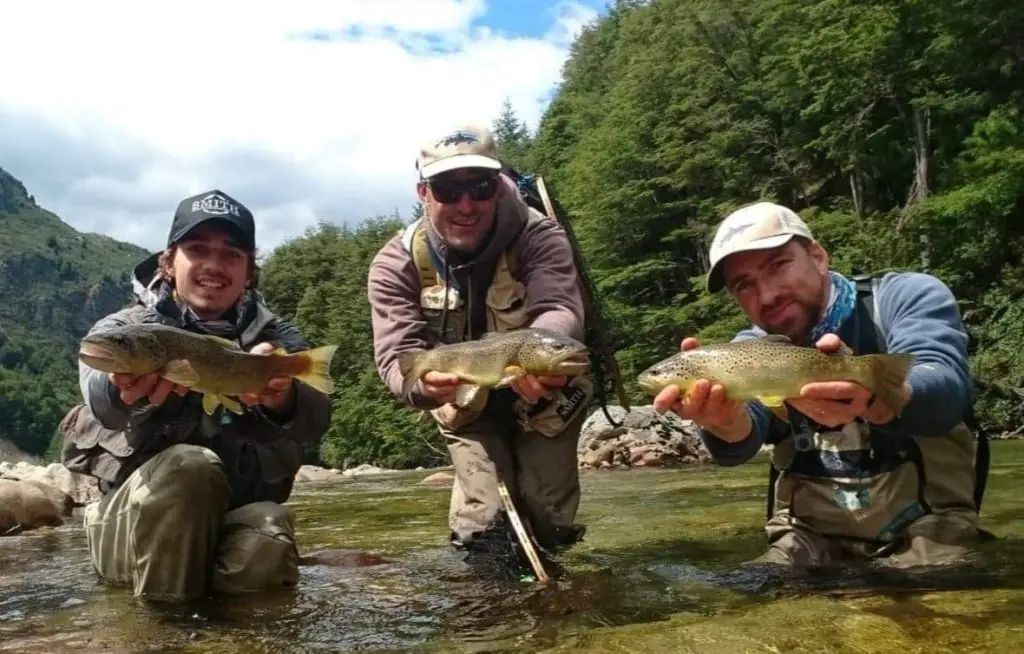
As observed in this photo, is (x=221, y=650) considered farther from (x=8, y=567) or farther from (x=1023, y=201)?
(x=1023, y=201)

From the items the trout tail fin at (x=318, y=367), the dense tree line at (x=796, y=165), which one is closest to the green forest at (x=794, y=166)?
the dense tree line at (x=796, y=165)

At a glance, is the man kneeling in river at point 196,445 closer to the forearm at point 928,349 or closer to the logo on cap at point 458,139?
the logo on cap at point 458,139

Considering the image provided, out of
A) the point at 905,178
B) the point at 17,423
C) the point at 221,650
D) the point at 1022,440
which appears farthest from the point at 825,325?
the point at 17,423

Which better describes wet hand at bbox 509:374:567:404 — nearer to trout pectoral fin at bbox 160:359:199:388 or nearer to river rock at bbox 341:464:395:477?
trout pectoral fin at bbox 160:359:199:388

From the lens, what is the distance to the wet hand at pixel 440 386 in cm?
445

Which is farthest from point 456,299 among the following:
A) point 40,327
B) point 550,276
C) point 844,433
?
point 40,327

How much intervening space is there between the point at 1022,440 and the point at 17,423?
141 m

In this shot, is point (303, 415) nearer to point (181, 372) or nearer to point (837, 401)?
point (181, 372)

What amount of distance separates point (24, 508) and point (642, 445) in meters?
12.2

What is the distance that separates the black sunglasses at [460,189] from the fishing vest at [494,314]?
376 millimetres

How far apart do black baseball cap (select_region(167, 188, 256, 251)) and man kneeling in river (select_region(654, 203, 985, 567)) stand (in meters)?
2.36

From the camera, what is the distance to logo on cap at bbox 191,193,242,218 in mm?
4406

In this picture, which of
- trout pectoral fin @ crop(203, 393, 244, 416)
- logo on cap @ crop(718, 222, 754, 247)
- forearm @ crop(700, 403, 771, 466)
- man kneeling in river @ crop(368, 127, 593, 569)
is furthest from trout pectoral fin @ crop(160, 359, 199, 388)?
logo on cap @ crop(718, 222, 754, 247)

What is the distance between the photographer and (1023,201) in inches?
1089
